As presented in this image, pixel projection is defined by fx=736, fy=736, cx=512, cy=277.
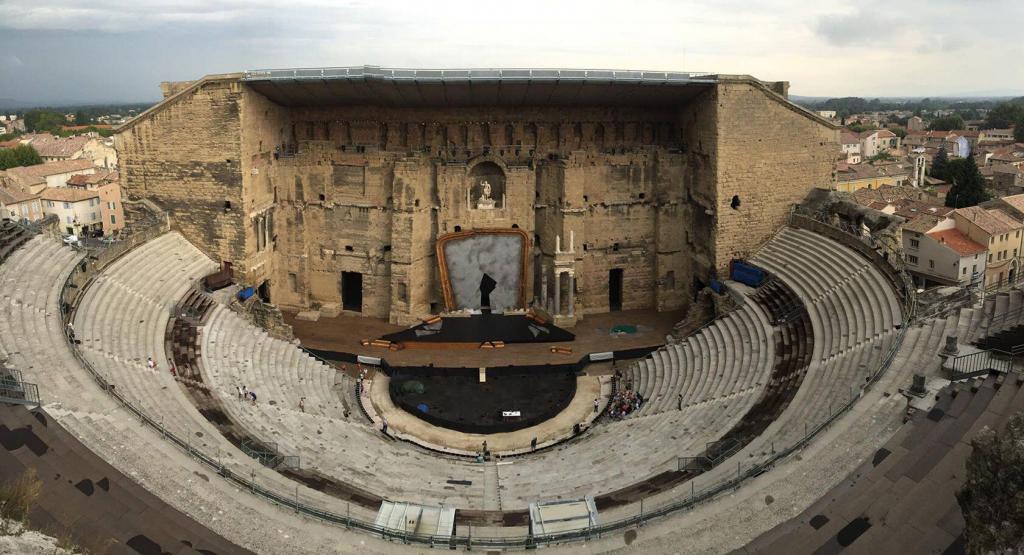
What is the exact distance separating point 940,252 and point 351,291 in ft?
110

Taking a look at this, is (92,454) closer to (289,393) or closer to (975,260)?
(289,393)

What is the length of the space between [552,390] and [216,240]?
1496 cm

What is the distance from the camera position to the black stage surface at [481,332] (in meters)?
30.4

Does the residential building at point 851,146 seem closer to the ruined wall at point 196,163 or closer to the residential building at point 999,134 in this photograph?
the residential building at point 999,134

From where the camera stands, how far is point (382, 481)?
18.3m

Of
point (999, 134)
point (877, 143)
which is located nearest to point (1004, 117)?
point (999, 134)

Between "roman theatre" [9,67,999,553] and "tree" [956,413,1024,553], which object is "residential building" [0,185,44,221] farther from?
"tree" [956,413,1024,553]

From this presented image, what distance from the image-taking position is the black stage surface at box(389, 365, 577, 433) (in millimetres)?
23578

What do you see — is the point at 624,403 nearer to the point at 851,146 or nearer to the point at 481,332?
the point at 481,332

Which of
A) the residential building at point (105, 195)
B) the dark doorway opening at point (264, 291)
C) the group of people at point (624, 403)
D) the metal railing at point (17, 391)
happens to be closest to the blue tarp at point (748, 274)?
the group of people at point (624, 403)

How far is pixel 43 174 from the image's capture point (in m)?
65.2

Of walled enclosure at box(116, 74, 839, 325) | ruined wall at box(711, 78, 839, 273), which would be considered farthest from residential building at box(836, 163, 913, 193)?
walled enclosure at box(116, 74, 839, 325)

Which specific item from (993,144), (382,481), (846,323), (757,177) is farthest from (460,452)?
(993,144)

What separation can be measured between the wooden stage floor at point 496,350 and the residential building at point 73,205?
36.3 meters
